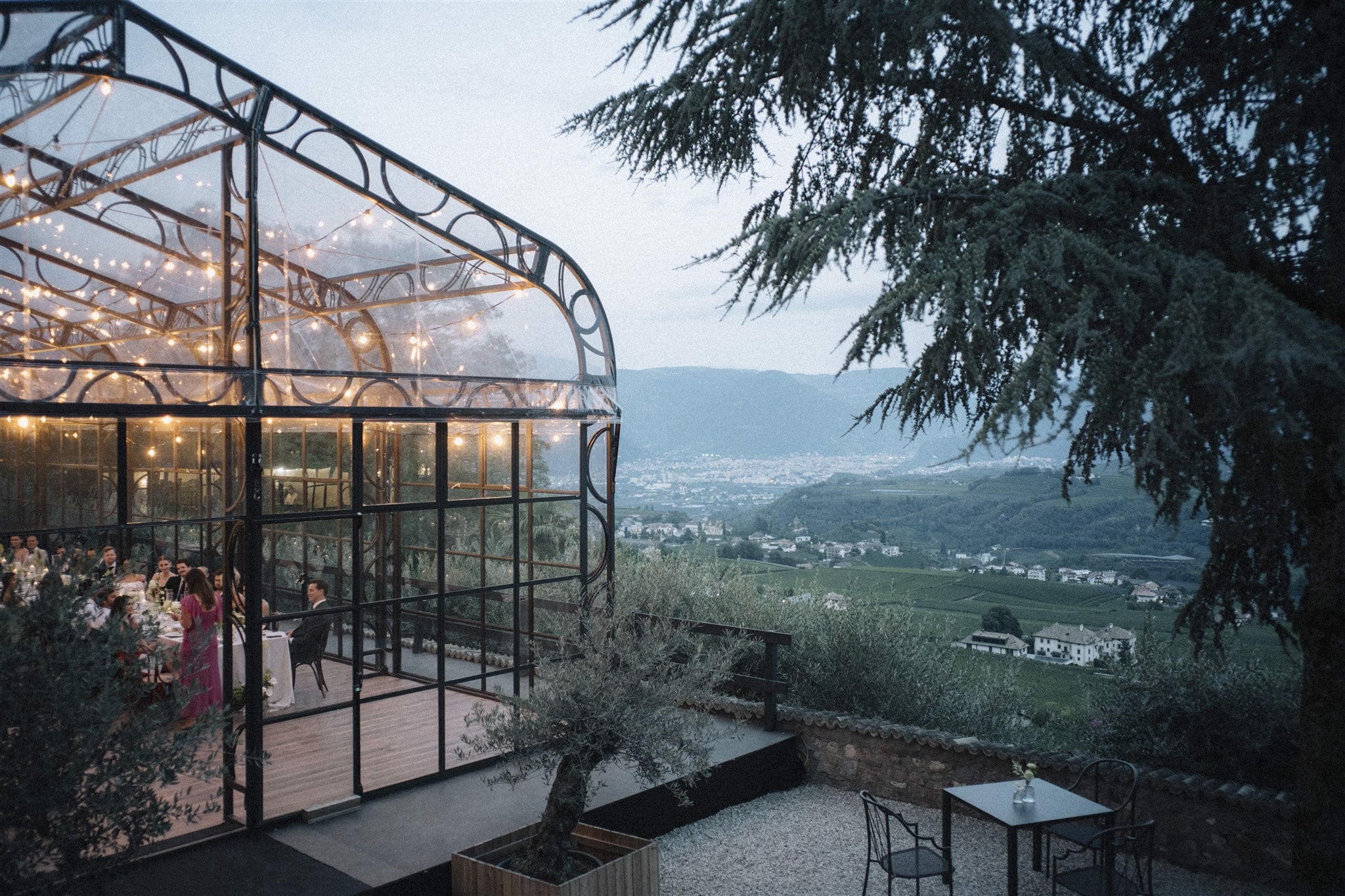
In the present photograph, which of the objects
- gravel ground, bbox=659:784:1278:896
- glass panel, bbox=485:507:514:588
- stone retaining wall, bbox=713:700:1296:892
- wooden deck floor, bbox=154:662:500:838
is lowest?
gravel ground, bbox=659:784:1278:896

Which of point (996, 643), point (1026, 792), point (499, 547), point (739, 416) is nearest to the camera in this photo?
point (1026, 792)

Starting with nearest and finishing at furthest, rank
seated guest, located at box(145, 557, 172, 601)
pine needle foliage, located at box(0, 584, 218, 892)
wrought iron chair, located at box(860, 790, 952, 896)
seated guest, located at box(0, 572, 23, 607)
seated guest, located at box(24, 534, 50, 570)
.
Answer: pine needle foliage, located at box(0, 584, 218, 892)
seated guest, located at box(0, 572, 23, 607)
seated guest, located at box(24, 534, 50, 570)
wrought iron chair, located at box(860, 790, 952, 896)
seated guest, located at box(145, 557, 172, 601)

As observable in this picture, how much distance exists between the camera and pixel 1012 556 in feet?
46.5

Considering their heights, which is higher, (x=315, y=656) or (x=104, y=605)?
(x=104, y=605)

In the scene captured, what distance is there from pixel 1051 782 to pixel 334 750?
5.19 metres

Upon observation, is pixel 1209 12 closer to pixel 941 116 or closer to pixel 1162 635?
pixel 941 116

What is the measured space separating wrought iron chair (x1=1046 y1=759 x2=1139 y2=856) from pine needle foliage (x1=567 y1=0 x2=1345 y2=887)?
103 centimetres

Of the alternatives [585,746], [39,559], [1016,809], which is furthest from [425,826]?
[1016,809]

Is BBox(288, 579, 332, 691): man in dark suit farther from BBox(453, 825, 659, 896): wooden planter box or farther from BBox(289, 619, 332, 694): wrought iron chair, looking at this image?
BBox(453, 825, 659, 896): wooden planter box

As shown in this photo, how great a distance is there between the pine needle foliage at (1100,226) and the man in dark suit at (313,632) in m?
3.60

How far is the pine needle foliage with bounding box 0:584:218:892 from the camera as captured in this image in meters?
3.44

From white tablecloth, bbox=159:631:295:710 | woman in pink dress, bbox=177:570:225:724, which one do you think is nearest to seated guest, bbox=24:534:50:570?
woman in pink dress, bbox=177:570:225:724

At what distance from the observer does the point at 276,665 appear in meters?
6.55

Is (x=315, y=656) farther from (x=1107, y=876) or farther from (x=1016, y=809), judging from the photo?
(x=1107, y=876)
